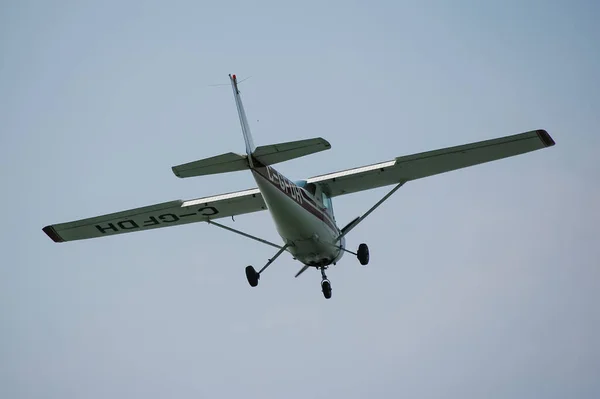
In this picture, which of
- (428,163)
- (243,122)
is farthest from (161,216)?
(428,163)

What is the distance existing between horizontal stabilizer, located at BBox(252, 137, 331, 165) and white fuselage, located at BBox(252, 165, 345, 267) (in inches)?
10.3

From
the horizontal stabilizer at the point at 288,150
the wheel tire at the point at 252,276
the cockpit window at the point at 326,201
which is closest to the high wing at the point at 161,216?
the cockpit window at the point at 326,201

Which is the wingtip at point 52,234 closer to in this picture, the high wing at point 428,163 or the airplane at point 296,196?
the airplane at point 296,196

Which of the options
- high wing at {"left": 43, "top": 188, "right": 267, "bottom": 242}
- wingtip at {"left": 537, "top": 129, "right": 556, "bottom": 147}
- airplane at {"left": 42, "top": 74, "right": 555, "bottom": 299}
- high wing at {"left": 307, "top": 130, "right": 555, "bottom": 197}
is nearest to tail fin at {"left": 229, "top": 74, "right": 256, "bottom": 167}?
airplane at {"left": 42, "top": 74, "right": 555, "bottom": 299}

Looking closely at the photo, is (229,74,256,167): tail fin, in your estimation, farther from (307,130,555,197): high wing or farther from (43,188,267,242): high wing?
(43,188,267,242): high wing

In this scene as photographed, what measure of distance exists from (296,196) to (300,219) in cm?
47

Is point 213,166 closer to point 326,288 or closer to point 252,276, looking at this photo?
point 252,276

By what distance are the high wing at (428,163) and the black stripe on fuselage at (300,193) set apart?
0.87 meters

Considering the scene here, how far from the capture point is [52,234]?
2292 centimetres

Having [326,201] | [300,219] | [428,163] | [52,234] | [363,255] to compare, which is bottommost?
[363,255]

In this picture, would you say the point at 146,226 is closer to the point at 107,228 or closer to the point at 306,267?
the point at 107,228

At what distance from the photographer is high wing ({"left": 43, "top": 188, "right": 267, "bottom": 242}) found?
2252cm

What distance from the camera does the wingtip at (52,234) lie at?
74.7 ft

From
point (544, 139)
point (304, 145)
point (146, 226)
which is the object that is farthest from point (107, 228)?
point (544, 139)
